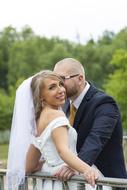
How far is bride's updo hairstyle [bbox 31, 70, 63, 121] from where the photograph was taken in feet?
13.6

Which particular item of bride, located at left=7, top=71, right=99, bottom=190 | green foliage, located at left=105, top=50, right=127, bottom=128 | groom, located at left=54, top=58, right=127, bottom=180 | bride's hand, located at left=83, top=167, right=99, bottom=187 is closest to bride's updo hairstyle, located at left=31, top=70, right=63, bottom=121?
bride, located at left=7, top=71, right=99, bottom=190

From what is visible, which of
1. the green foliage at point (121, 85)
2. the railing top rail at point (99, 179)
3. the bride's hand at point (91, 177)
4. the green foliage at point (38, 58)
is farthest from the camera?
the green foliage at point (38, 58)

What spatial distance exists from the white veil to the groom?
0.32 metres

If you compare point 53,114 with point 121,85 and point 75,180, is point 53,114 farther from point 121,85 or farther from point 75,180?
point 121,85

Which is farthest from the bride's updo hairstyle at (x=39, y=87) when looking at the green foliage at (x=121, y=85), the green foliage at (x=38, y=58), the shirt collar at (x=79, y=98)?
the green foliage at (x=38, y=58)

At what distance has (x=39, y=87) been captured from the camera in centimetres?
414

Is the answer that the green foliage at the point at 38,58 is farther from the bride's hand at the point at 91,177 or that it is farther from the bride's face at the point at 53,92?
the bride's hand at the point at 91,177

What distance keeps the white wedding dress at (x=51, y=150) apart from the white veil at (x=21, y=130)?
0.24ft

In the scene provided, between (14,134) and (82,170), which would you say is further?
(14,134)

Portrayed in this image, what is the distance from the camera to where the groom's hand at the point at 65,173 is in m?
3.93

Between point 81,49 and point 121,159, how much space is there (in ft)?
193

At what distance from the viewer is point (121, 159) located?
4.41 meters

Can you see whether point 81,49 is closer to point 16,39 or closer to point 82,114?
point 16,39

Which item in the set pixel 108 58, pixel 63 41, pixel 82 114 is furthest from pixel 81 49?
pixel 82 114
